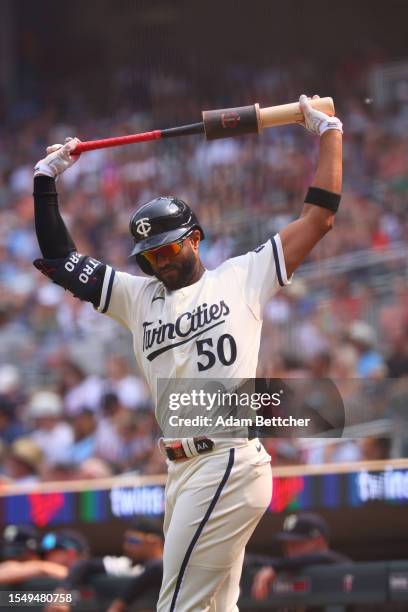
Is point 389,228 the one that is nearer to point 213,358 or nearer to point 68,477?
point 68,477

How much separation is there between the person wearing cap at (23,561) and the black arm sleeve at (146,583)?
43 centimetres

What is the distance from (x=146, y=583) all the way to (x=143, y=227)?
2435 mm

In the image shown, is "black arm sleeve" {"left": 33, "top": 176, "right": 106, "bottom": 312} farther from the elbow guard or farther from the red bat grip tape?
the red bat grip tape

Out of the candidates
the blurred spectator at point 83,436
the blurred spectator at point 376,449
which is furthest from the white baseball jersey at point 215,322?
the blurred spectator at point 83,436

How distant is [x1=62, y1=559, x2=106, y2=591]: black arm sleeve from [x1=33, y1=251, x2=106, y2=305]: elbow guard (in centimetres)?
234

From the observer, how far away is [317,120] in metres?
3.72

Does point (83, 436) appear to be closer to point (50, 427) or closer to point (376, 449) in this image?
point (50, 427)

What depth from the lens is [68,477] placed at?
7.29m

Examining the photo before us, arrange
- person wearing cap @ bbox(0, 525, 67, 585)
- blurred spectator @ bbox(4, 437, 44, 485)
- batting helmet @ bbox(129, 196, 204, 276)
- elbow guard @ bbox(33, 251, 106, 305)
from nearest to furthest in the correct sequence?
batting helmet @ bbox(129, 196, 204, 276) < elbow guard @ bbox(33, 251, 106, 305) < person wearing cap @ bbox(0, 525, 67, 585) < blurred spectator @ bbox(4, 437, 44, 485)

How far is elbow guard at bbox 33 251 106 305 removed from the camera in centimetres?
391

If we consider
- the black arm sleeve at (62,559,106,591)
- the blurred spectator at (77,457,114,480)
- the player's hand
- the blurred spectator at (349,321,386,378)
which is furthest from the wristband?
the blurred spectator at (77,457,114,480)

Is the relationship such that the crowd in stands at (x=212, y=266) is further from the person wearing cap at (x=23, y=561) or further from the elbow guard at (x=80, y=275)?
the elbow guard at (x=80, y=275)

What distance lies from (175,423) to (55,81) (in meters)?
8.66

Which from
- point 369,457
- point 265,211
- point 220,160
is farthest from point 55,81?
point 369,457
